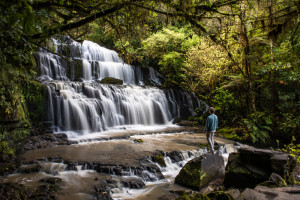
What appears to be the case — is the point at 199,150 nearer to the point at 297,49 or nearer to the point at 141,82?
the point at 297,49

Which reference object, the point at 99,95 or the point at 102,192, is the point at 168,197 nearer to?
the point at 102,192

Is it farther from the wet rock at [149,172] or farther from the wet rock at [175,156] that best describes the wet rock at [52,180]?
the wet rock at [175,156]

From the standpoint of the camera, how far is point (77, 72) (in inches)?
671

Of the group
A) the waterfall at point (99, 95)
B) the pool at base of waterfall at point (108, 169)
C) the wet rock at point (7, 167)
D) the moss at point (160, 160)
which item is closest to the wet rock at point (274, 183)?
the pool at base of waterfall at point (108, 169)

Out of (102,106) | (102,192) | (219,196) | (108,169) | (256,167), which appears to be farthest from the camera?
(102,106)

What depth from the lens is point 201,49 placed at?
12406mm

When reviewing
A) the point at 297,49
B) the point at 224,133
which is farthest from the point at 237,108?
the point at 297,49

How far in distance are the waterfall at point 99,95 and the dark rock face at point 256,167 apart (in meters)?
8.49

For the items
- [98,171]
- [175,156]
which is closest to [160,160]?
[175,156]

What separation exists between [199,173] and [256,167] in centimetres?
185

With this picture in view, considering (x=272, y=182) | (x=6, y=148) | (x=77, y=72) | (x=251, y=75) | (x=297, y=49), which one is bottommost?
(x=272, y=182)

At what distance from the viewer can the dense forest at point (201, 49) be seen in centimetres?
344

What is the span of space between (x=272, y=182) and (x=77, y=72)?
16.1 m

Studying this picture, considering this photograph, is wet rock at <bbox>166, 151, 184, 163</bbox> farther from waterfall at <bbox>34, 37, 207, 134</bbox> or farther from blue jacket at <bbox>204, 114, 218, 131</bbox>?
waterfall at <bbox>34, 37, 207, 134</bbox>
